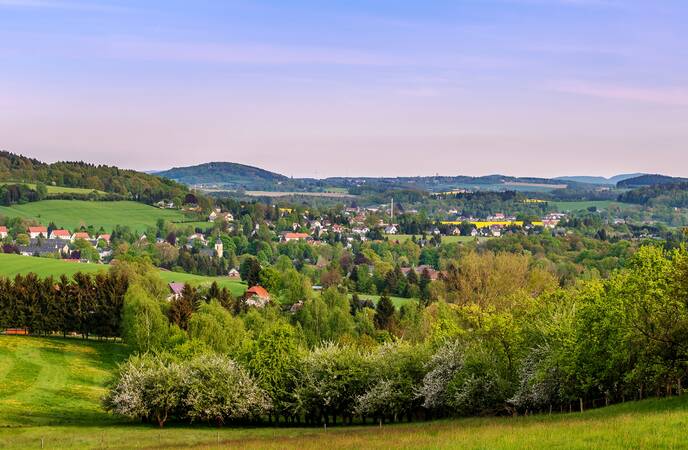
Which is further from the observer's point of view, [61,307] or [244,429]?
[61,307]

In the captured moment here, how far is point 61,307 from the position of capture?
314 ft

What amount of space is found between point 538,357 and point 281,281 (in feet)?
337

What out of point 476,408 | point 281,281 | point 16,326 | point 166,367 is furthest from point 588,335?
point 281,281

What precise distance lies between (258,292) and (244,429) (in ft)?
301

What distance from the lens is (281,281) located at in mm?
148625

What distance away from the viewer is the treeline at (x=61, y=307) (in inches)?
3723

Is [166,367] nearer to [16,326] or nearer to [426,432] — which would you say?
[426,432]

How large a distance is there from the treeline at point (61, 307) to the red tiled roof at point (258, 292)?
42390mm

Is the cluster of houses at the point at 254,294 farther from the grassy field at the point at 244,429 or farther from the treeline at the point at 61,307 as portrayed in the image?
the grassy field at the point at 244,429

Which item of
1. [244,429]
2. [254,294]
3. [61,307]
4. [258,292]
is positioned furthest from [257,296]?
[244,429]

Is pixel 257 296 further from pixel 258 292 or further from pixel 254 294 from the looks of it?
pixel 258 292

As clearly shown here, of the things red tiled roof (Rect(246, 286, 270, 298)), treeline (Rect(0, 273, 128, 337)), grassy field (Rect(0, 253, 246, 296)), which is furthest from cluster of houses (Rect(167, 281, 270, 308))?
treeline (Rect(0, 273, 128, 337))

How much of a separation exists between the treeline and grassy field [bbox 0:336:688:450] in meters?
10.3

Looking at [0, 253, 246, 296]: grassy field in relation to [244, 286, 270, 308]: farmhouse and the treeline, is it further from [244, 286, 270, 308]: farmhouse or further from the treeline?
the treeline
